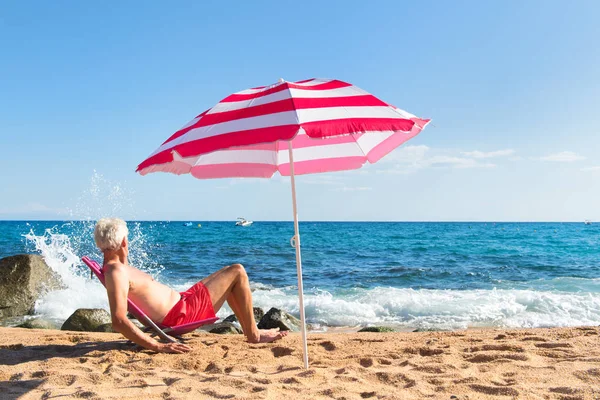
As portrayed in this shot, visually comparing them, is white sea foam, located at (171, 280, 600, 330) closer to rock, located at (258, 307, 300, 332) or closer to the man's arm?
rock, located at (258, 307, 300, 332)

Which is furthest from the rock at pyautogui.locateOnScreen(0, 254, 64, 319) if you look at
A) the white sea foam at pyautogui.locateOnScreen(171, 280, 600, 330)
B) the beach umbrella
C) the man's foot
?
the beach umbrella

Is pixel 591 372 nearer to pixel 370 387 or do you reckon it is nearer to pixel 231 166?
pixel 370 387

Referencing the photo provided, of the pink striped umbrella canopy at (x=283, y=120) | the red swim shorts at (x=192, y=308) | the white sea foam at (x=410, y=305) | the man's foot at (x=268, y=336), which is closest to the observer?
the pink striped umbrella canopy at (x=283, y=120)

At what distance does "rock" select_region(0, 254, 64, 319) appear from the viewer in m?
9.79

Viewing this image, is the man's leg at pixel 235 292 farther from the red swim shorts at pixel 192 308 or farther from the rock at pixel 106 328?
the rock at pixel 106 328

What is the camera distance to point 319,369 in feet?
12.7

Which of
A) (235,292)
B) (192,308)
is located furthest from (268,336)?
(192,308)

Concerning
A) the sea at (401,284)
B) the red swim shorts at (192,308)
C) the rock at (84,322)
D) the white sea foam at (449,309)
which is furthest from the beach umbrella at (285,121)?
the sea at (401,284)

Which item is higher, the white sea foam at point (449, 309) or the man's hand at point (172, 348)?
the man's hand at point (172, 348)

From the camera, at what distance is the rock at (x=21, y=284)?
32.1ft

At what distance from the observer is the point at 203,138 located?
326 centimetres

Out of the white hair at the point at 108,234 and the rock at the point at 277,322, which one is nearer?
the white hair at the point at 108,234

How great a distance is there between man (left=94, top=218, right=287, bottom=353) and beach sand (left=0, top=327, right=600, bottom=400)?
0.22 m

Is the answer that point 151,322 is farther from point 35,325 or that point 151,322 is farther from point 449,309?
point 449,309
